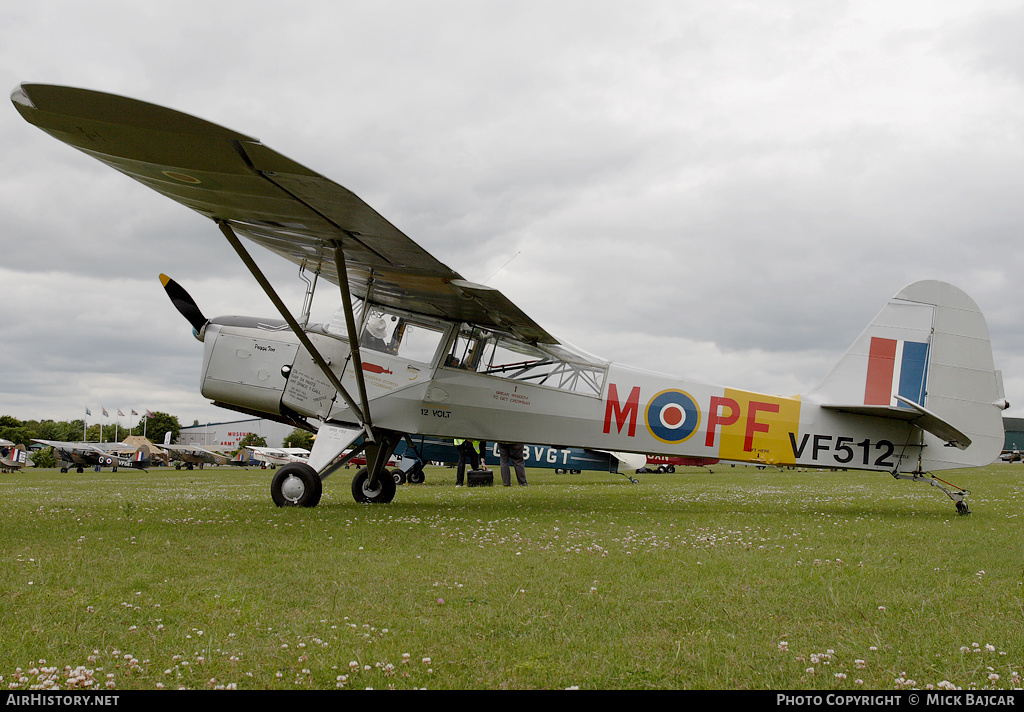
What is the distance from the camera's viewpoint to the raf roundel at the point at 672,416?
34.9 feet

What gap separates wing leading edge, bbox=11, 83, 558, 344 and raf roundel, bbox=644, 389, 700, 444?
183 cm

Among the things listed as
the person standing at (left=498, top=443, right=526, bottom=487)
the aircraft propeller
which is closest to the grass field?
the aircraft propeller

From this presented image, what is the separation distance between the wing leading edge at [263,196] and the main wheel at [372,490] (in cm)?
299

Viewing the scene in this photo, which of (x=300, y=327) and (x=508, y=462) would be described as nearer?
(x=300, y=327)

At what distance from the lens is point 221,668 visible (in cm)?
315

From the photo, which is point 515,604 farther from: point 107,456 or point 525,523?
point 107,456

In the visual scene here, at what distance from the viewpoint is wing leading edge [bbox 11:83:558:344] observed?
6.09 m

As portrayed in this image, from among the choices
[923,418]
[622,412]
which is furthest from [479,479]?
[923,418]

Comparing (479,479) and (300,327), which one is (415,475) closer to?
(479,479)

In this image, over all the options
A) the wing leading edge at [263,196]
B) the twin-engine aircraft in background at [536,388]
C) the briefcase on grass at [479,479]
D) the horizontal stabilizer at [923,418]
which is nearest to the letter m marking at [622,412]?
the twin-engine aircraft in background at [536,388]

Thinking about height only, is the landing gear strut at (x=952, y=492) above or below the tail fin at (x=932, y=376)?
below

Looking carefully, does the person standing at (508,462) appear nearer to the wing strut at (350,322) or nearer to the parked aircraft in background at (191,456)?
the wing strut at (350,322)

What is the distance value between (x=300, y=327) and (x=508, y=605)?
645 centimetres

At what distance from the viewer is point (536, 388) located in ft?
35.5
